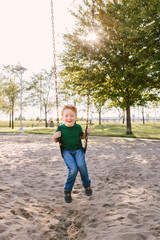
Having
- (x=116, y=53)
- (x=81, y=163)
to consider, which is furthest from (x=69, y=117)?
(x=116, y=53)

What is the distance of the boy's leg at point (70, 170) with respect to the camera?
379 cm

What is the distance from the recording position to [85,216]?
3.29 metres

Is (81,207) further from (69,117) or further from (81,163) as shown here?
(69,117)

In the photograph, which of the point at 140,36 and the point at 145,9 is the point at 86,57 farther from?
the point at 145,9

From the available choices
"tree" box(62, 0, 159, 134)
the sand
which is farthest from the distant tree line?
the sand

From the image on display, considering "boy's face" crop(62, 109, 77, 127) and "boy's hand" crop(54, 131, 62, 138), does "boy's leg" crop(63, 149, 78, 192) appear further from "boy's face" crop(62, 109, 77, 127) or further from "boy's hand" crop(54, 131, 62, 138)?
"boy's face" crop(62, 109, 77, 127)

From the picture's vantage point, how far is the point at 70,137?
3.97m

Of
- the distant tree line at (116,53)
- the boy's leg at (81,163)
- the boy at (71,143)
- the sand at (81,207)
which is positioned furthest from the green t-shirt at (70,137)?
the distant tree line at (116,53)

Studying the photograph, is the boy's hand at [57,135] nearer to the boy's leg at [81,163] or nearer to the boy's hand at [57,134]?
the boy's hand at [57,134]

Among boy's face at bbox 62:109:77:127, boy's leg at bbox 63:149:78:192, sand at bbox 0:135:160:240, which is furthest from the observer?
boy's face at bbox 62:109:77:127

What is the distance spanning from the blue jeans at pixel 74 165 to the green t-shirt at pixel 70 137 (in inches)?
3.8

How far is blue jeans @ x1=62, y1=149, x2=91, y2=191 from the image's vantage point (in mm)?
3805

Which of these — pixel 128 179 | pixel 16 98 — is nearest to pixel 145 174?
pixel 128 179

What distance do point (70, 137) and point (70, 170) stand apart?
2.02 feet
